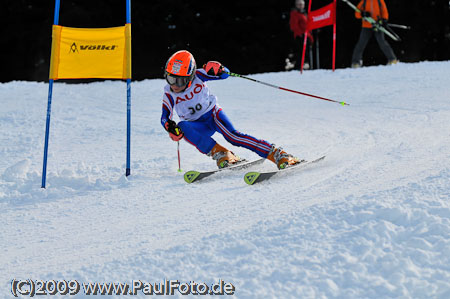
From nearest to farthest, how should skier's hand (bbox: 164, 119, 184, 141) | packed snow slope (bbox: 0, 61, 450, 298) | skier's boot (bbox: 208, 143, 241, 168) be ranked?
packed snow slope (bbox: 0, 61, 450, 298)
skier's hand (bbox: 164, 119, 184, 141)
skier's boot (bbox: 208, 143, 241, 168)

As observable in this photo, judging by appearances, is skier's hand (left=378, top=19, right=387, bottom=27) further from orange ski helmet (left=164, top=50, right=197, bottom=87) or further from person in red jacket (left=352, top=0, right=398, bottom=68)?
orange ski helmet (left=164, top=50, right=197, bottom=87)

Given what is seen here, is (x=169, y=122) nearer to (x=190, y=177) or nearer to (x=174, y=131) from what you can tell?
(x=174, y=131)

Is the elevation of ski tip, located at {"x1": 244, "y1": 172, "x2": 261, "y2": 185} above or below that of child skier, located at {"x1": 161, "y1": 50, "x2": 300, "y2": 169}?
below

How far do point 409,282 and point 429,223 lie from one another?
1.89 ft

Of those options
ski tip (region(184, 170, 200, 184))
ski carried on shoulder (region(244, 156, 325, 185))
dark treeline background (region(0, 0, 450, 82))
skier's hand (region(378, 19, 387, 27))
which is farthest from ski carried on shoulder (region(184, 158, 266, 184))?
dark treeline background (region(0, 0, 450, 82))

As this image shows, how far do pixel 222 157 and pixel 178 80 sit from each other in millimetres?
861

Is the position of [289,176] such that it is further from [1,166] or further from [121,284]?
[1,166]

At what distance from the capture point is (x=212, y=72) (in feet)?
18.7

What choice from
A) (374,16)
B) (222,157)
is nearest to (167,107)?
(222,157)

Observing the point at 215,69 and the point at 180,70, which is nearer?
the point at 180,70

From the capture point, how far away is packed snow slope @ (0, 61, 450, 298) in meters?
2.86

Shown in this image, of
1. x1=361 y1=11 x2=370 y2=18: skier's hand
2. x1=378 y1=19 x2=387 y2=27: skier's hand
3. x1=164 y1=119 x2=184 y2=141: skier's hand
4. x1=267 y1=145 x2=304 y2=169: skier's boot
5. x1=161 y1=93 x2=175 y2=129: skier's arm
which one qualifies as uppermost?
x1=361 y1=11 x2=370 y2=18: skier's hand

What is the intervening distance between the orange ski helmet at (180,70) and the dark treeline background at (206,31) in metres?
13.1

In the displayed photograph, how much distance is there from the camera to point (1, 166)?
6383mm
